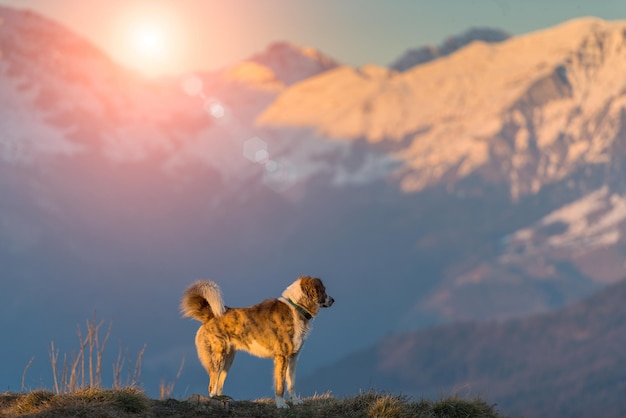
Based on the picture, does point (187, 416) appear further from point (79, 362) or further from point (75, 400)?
point (79, 362)

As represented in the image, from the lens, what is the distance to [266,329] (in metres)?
19.8

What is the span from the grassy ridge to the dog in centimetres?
60

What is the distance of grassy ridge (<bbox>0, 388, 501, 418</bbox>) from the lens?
60.8 ft

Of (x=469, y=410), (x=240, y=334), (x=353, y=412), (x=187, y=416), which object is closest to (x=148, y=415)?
(x=187, y=416)

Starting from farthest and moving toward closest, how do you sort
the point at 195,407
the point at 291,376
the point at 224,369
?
1. the point at 224,369
2. the point at 291,376
3. the point at 195,407

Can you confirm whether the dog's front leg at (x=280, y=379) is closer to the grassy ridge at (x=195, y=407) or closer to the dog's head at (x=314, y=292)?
the grassy ridge at (x=195, y=407)

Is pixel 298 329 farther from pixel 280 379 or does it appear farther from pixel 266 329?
pixel 280 379

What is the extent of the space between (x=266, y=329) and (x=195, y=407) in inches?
68.7

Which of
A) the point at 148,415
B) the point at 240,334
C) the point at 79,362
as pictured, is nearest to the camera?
the point at 148,415

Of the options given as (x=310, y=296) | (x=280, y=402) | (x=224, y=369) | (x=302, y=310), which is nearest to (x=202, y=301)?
(x=224, y=369)

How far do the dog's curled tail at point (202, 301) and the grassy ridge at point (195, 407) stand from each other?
160 centimetres

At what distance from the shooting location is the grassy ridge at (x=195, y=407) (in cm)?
1853

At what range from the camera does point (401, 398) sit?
20.3 metres

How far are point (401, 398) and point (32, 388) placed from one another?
629 centimetres
